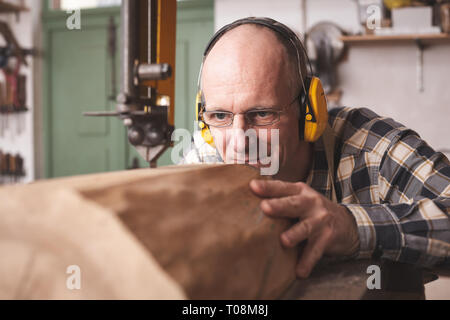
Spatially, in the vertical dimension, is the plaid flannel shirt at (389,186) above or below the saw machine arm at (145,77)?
below

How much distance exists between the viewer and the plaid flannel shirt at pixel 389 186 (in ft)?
2.97

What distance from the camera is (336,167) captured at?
1.44 meters

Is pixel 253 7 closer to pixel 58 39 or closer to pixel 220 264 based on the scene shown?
pixel 58 39

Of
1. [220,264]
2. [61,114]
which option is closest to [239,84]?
[220,264]

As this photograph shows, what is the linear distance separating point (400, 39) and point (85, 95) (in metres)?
3.23

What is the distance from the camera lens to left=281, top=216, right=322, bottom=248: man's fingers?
2.33 feet

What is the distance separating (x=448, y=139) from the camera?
358 centimetres

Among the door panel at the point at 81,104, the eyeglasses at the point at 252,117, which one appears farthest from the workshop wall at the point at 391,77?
the eyeglasses at the point at 252,117

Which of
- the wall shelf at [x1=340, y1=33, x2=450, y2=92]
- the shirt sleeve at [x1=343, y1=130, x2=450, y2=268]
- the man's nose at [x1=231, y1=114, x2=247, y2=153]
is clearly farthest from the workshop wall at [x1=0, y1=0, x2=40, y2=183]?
the shirt sleeve at [x1=343, y1=130, x2=450, y2=268]

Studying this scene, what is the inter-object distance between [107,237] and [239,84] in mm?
839

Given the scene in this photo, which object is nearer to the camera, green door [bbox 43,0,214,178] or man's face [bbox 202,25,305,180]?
man's face [bbox 202,25,305,180]

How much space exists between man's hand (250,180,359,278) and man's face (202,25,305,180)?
41cm

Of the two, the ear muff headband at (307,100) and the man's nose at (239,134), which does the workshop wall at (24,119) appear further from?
the man's nose at (239,134)

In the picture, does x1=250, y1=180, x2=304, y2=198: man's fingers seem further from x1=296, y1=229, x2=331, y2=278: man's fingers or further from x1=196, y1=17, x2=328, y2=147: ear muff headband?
x1=196, y1=17, x2=328, y2=147: ear muff headband
